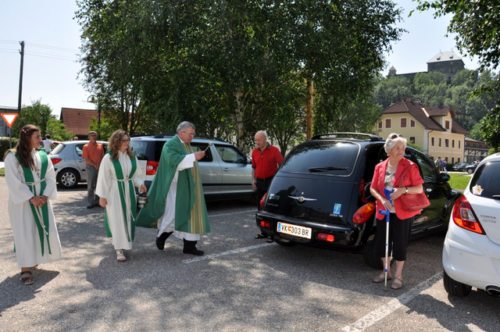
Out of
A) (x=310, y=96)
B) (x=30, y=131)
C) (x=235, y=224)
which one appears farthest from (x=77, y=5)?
(x=30, y=131)

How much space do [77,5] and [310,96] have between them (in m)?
9.51

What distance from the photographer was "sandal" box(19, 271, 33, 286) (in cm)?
472

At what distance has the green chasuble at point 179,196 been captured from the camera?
5828mm

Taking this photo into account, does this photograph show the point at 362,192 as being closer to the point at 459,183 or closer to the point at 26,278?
the point at 26,278

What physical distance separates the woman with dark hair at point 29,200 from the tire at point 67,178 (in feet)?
32.1

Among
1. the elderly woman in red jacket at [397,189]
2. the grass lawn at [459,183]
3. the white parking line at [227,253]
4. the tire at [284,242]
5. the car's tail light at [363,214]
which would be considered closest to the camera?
the elderly woman in red jacket at [397,189]

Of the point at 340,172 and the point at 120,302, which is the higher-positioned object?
the point at 340,172

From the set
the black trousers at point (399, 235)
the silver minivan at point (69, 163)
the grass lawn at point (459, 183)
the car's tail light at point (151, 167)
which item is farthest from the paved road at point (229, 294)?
Result: the grass lawn at point (459, 183)

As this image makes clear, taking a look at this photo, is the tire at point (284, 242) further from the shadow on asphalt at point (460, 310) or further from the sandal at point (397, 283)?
the shadow on asphalt at point (460, 310)

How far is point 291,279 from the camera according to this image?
16.5 feet

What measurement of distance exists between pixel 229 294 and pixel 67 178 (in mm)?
11430

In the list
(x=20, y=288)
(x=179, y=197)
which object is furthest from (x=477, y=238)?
(x=20, y=288)

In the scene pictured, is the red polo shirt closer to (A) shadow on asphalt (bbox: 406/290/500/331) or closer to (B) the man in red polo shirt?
(B) the man in red polo shirt

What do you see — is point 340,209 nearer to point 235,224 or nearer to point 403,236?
point 403,236
